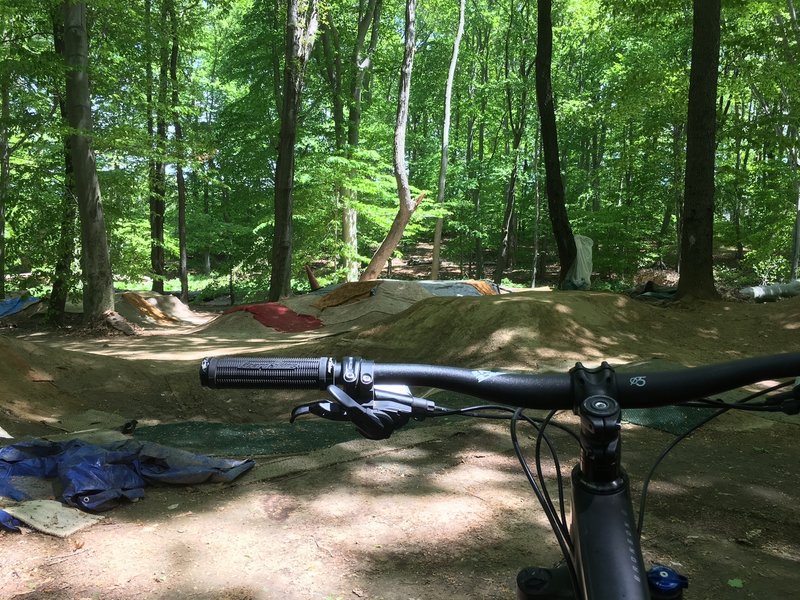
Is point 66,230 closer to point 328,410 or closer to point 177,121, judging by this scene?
point 177,121

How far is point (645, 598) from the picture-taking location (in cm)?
80

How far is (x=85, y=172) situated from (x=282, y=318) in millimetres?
4685

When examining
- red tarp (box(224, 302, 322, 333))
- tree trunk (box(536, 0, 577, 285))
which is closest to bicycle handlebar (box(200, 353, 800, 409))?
tree trunk (box(536, 0, 577, 285))

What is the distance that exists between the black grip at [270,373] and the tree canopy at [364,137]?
11.3 metres

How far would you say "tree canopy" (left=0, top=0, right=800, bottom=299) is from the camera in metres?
12.8

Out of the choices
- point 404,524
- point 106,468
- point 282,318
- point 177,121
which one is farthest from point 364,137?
point 404,524

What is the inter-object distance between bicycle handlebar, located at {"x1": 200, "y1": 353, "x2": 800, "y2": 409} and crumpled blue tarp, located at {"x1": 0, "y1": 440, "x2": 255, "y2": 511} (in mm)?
2875

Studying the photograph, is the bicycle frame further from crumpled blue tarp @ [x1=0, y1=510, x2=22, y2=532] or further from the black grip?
crumpled blue tarp @ [x1=0, y1=510, x2=22, y2=532]

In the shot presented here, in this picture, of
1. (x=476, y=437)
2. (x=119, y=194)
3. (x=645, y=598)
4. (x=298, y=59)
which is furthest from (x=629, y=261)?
(x=645, y=598)

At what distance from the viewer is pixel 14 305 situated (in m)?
15.1

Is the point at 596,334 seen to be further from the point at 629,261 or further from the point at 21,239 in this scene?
the point at 629,261

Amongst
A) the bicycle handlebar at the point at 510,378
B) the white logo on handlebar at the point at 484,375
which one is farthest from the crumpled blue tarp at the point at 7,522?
the white logo on handlebar at the point at 484,375

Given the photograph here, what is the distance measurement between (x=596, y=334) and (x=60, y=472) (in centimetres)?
600

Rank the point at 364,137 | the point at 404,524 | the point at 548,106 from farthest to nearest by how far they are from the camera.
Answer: the point at 364,137 → the point at 548,106 → the point at 404,524
